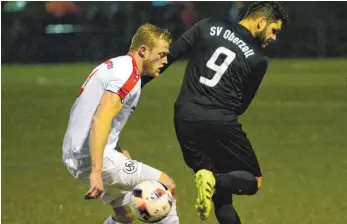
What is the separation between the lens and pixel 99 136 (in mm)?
6320

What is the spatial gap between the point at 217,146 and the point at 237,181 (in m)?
0.33

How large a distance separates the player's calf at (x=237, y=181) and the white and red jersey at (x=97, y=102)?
3.33ft

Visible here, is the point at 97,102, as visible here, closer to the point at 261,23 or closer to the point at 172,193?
the point at 172,193

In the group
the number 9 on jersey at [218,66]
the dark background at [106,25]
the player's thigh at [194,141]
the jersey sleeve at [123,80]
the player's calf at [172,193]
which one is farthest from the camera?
the dark background at [106,25]

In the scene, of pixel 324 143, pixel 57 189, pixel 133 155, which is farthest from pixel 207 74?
pixel 324 143

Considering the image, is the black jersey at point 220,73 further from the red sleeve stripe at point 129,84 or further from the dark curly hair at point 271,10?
the red sleeve stripe at point 129,84

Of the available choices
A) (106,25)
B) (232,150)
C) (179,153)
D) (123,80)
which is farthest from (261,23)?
(106,25)

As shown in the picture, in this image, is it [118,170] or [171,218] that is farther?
[171,218]

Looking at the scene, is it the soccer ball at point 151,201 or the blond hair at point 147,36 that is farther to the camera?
the blond hair at point 147,36

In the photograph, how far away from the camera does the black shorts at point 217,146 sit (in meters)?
7.41

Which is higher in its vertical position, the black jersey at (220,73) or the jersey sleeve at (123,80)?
the jersey sleeve at (123,80)

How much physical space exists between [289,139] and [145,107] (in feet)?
21.1

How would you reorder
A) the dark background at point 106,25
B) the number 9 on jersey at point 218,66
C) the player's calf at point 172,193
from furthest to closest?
the dark background at point 106,25
the number 9 on jersey at point 218,66
the player's calf at point 172,193

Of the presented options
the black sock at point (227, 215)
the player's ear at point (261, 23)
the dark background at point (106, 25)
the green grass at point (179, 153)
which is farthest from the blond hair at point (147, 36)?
the dark background at point (106, 25)
